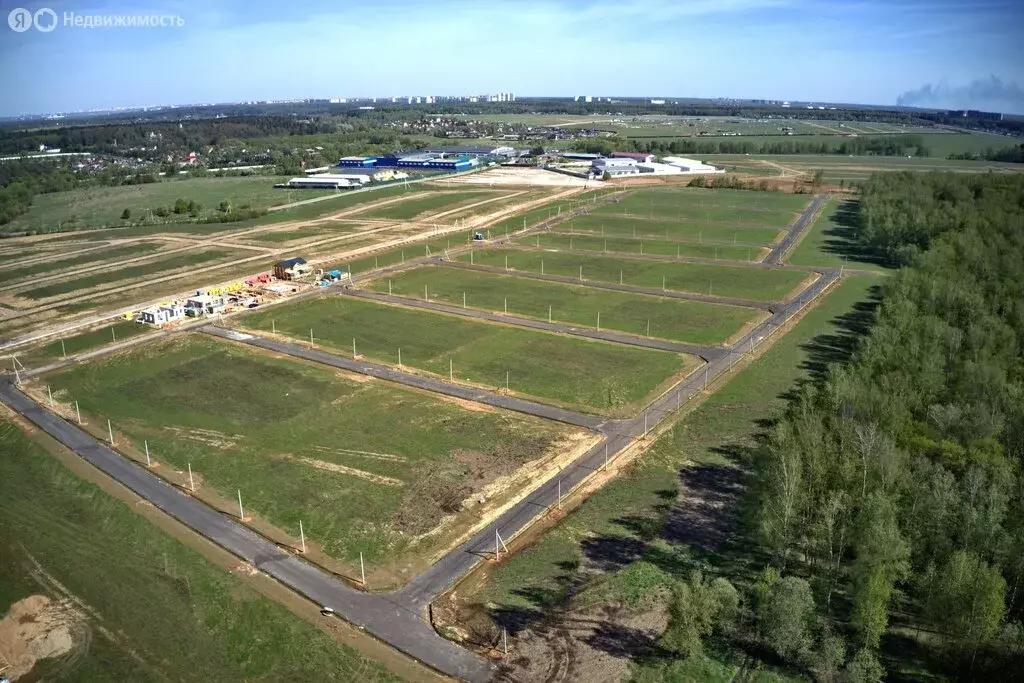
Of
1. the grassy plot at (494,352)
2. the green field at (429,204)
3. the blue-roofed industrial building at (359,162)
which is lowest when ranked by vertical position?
the grassy plot at (494,352)

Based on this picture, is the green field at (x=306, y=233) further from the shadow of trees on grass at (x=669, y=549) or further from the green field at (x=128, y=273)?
the shadow of trees on grass at (x=669, y=549)

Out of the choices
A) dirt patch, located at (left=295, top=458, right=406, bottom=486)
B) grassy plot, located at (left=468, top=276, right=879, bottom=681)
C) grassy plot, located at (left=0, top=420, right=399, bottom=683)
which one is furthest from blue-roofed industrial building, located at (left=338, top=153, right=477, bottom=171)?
grassy plot, located at (left=0, top=420, right=399, bottom=683)

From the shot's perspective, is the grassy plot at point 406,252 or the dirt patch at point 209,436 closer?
the dirt patch at point 209,436

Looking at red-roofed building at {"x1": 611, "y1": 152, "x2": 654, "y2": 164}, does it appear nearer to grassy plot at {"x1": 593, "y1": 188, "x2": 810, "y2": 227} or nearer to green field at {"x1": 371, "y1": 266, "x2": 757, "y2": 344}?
grassy plot at {"x1": 593, "y1": 188, "x2": 810, "y2": 227}

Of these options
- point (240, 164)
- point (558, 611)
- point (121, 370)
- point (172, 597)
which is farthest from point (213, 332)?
point (240, 164)

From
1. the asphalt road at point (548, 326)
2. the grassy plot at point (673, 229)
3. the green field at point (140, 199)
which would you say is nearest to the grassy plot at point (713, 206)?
the grassy plot at point (673, 229)

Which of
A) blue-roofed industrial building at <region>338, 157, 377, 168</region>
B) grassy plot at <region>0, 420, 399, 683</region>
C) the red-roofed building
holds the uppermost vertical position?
the red-roofed building
